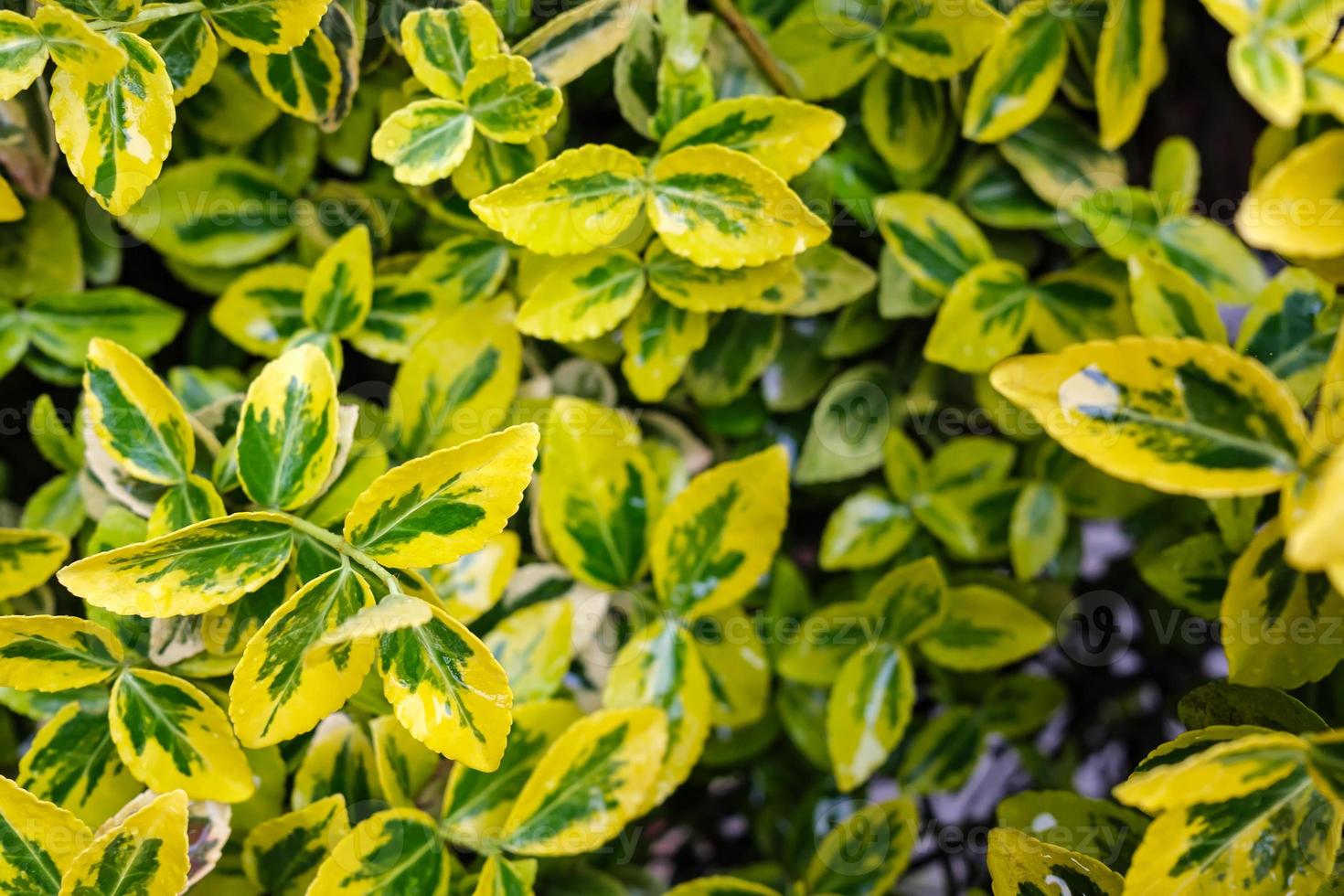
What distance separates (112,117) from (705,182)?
0.35 m

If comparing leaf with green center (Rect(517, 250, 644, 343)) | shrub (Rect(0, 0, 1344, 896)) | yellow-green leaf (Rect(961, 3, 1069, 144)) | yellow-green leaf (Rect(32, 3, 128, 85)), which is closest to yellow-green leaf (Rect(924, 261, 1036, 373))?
shrub (Rect(0, 0, 1344, 896))

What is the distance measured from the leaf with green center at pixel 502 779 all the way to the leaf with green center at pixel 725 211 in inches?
12.8

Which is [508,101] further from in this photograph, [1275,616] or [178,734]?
[1275,616]

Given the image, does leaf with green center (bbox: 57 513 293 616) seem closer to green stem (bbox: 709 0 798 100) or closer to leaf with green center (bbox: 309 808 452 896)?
leaf with green center (bbox: 309 808 452 896)

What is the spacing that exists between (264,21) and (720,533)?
17.1 inches

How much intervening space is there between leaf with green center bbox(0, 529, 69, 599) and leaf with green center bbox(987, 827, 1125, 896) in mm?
626

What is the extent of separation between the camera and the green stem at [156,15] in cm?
58

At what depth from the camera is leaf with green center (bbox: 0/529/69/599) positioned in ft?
2.22

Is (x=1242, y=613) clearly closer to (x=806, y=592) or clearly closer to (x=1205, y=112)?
(x=806, y=592)

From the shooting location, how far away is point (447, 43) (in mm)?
646

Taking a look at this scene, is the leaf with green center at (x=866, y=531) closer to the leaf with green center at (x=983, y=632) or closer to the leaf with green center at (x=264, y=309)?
the leaf with green center at (x=983, y=632)

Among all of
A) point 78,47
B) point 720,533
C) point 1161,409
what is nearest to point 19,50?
point 78,47

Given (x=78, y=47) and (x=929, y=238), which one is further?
(x=929, y=238)

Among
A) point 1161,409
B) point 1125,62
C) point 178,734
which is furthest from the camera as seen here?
point 1125,62
